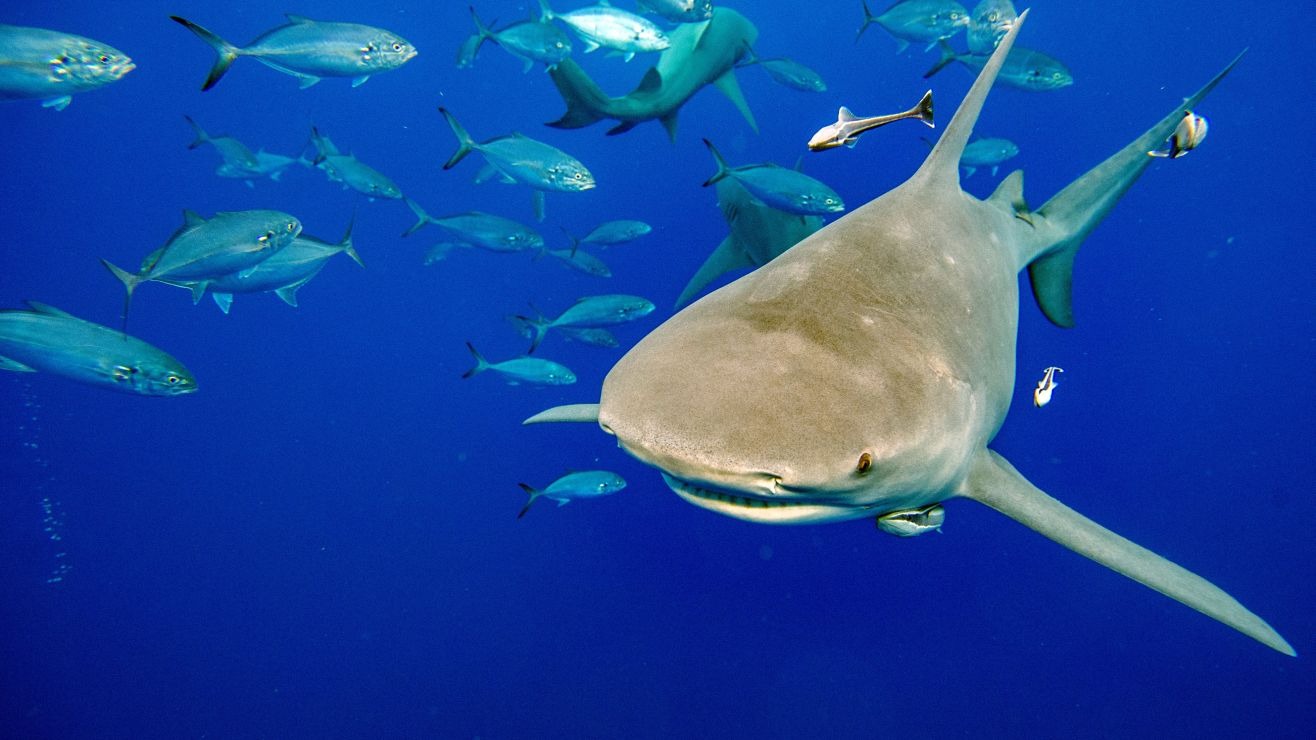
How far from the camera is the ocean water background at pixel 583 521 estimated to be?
12586 mm

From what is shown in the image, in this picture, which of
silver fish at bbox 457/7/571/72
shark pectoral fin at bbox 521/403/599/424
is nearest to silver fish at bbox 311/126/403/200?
→ silver fish at bbox 457/7/571/72

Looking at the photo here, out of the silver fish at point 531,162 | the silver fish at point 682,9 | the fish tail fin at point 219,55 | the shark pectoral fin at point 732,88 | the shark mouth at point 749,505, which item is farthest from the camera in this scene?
the shark pectoral fin at point 732,88

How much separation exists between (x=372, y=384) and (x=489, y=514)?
261 inches

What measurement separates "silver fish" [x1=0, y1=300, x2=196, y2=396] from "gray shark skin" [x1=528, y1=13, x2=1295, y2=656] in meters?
2.85

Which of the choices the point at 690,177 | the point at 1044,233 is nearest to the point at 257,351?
the point at 690,177

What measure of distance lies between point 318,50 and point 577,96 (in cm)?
195

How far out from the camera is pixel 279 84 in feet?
68.3

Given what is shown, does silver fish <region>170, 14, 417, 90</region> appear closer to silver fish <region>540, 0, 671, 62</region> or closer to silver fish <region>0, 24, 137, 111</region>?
silver fish <region>0, 24, 137, 111</region>

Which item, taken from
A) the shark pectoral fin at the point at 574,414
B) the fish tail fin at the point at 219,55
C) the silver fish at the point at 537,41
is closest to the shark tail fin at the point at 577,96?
the silver fish at the point at 537,41

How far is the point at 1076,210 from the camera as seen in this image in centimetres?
348

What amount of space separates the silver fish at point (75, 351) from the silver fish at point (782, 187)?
159 inches

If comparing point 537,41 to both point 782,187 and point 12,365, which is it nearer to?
point 782,187

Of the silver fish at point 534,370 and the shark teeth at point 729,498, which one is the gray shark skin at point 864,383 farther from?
the silver fish at point 534,370

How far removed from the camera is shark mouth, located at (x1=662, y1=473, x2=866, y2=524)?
1517 millimetres
